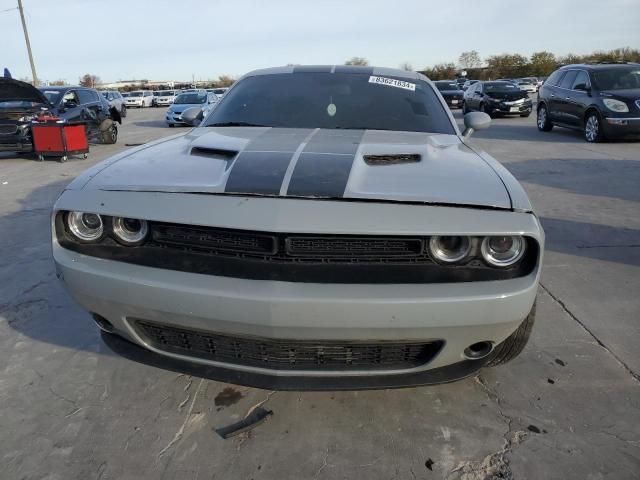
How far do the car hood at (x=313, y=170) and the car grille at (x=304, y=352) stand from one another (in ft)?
1.80

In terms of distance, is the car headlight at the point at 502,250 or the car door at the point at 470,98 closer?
the car headlight at the point at 502,250

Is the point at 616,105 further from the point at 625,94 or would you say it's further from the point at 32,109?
the point at 32,109

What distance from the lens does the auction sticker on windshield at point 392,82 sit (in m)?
3.42

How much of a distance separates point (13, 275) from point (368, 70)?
311cm

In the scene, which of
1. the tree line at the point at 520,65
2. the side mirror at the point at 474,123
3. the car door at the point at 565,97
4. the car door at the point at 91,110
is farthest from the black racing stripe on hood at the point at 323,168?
the tree line at the point at 520,65

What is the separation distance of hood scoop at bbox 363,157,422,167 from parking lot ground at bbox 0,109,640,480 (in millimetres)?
1063

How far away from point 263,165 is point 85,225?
0.79 metres

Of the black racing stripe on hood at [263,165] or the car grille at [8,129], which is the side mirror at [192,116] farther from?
the car grille at [8,129]

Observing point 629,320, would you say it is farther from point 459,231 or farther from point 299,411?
point 299,411


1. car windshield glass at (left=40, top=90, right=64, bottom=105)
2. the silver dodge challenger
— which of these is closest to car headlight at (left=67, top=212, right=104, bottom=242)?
the silver dodge challenger

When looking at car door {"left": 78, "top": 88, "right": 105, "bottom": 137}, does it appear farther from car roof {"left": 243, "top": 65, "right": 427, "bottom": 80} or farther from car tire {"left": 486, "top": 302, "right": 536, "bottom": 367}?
car tire {"left": 486, "top": 302, "right": 536, "bottom": 367}

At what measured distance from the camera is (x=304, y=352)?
1911 mm

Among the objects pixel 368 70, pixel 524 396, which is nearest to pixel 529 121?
pixel 368 70

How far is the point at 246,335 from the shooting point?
6.00 ft
